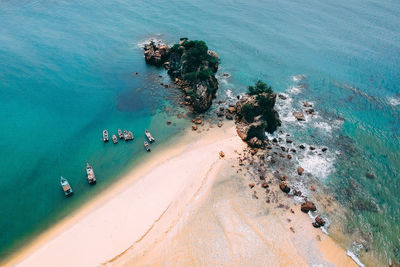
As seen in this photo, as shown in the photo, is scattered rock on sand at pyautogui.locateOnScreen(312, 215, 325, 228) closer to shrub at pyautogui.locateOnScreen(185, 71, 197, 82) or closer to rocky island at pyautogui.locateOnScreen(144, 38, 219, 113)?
rocky island at pyautogui.locateOnScreen(144, 38, 219, 113)

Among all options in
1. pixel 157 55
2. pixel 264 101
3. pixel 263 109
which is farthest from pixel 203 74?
pixel 157 55

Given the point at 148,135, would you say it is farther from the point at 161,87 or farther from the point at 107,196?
the point at 161,87

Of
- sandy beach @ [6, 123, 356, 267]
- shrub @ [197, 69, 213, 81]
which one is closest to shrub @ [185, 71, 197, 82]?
shrub @ [197, 69, 213, 81]

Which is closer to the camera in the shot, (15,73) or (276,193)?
(276,193)

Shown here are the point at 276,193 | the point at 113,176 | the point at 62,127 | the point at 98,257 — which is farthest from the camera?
the point at 62,127

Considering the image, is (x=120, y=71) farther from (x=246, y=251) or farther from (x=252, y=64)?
(x=246, y=251)

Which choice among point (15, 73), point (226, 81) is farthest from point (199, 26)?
point (15, 73)

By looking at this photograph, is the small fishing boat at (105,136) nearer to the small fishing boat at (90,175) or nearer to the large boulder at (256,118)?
the small fishing boat at (90,175)
